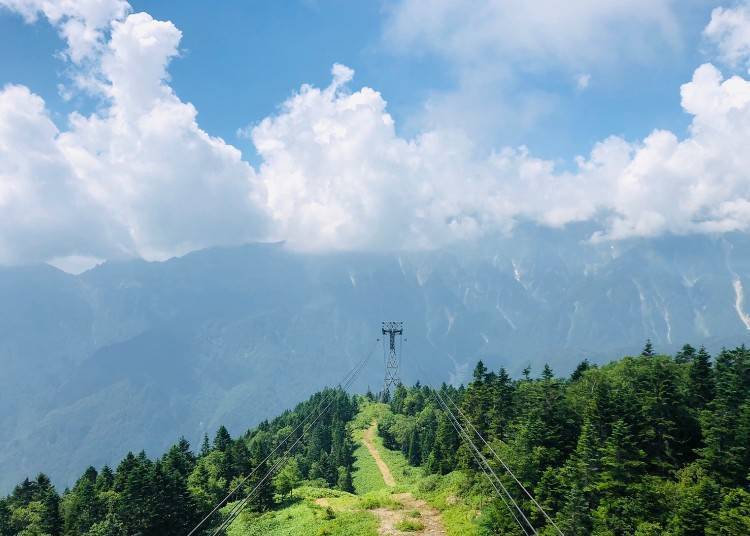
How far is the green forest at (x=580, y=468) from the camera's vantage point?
35.6 m

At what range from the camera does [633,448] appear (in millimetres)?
40844

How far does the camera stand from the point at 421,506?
2211 inches

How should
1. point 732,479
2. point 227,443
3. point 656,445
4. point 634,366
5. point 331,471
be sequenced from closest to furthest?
point 732,479, point 656,445, point 634,366, point 331,471, point 227,443

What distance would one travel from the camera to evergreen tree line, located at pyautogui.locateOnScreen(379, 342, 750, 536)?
34500 mm

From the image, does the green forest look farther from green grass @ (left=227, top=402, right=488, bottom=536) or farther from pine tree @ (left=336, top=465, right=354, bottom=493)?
pine tree @ (left=336, top=465, right=354, bottom=493)

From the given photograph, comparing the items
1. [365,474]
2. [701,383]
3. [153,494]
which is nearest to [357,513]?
[153,494]

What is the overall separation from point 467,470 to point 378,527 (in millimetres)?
13455

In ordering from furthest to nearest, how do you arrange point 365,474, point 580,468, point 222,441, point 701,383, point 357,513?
point 222,441 → point 365,474 → point 357,513 → point 701,383 → point 580,468

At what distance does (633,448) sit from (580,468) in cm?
613

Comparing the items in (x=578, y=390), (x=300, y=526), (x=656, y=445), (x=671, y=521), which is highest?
(x=578, y=390)

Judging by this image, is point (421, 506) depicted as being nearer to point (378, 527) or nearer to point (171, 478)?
point (378, 527)

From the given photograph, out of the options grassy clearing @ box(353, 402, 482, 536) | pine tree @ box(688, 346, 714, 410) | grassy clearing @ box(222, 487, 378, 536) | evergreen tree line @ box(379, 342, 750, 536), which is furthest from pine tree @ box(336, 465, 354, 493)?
pine tree @ box(688, 346, 714, 410)

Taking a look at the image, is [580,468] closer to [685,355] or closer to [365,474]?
[685,355]

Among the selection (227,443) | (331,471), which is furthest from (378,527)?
(227,443)
